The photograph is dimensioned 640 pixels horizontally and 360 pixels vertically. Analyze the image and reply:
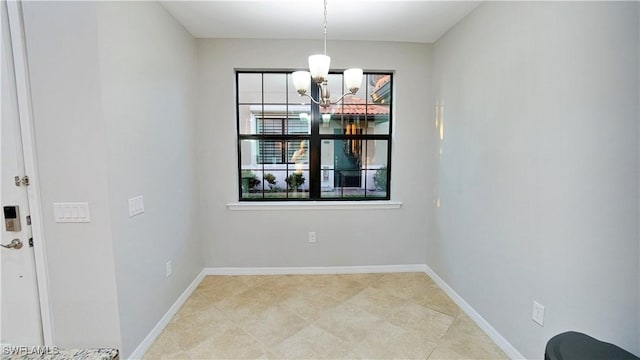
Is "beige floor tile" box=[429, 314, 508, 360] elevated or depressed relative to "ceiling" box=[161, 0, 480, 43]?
depressed

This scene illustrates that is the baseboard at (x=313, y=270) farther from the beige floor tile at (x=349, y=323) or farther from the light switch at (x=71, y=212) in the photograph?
the light switch at (x=71, y=212)

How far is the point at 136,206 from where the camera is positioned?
6.48ft

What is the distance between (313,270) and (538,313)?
2091 mm

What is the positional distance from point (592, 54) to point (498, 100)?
671 millimetres

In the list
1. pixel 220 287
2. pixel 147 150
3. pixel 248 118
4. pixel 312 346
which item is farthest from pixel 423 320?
pixel 248 118

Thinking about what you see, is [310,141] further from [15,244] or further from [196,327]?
[15,244]

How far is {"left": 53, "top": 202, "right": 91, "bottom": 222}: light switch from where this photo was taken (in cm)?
170

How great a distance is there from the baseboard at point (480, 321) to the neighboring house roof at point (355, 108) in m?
1.87

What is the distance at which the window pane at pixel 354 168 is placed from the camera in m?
3.37

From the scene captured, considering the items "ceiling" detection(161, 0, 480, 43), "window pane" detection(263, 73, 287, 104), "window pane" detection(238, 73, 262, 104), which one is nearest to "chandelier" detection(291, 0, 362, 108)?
"ceiling" detection(161, 0, 480, 43)

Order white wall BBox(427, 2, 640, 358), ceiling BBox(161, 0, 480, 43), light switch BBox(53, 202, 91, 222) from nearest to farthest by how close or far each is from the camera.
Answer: white wall BBox(427, 2, 640, 358), light switch BBox(53, 202, 91, 222), ceiling BBox(161, 0, 480, 43)

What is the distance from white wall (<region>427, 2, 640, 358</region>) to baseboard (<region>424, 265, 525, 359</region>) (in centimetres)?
5

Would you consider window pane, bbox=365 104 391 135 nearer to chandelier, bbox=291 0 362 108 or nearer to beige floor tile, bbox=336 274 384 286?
chandelier, bbox=291 0 362 108

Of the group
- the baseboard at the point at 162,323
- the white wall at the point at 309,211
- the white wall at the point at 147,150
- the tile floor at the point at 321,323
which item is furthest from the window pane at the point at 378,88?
the baseboard at the point at 162,323
